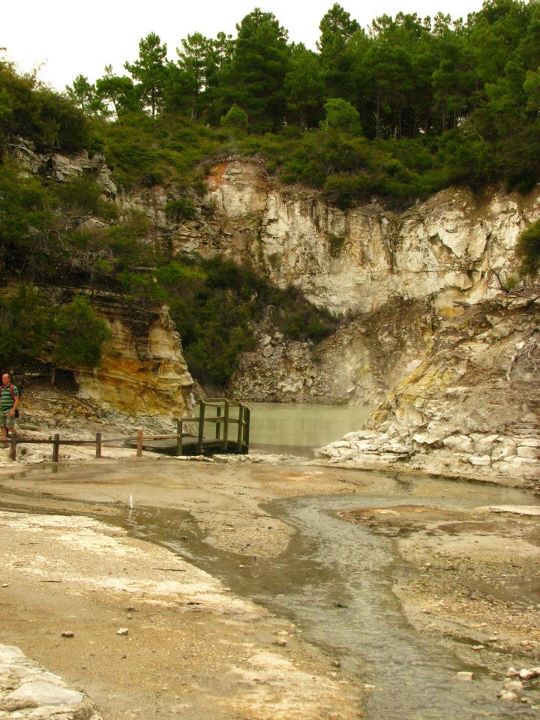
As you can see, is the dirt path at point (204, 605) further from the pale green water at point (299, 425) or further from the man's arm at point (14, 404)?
the pale green water at point (299, 425)

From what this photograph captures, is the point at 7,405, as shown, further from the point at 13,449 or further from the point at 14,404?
the point at 13,449

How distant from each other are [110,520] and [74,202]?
830 inches

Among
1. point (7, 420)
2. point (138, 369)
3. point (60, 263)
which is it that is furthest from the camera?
point (138, 369)

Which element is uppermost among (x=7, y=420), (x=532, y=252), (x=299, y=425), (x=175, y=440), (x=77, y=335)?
(x=532, y=252)

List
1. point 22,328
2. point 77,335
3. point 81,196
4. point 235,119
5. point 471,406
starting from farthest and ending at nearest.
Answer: point 235,119 < point 81,196 < point 77,335 < point 22,328 < point 471,406

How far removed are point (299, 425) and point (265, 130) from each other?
3702 centimetres

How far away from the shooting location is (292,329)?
178ft

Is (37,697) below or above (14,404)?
below

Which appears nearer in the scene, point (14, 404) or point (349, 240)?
point (14, 404)

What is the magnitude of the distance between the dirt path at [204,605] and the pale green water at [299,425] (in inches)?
538

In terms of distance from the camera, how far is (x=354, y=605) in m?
7.85

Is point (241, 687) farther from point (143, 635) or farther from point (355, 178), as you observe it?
point (355, 178)

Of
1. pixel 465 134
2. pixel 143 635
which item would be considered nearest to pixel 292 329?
pixel 465 134

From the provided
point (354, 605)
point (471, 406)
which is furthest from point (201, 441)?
point (354, 605)
